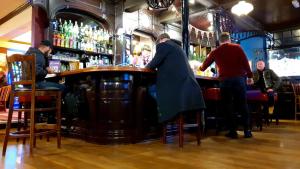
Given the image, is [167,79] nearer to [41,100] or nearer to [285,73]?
[41,100]

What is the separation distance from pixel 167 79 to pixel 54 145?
166cm

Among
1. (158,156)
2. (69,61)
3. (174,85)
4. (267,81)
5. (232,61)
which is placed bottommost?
(158,156)

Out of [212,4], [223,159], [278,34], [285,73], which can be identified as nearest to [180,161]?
[223,159]

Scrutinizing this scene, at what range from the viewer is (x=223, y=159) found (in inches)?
101

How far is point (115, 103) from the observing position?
11.3ft

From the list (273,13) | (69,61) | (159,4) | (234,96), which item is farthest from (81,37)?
(273,13)

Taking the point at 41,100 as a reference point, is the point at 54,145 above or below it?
below

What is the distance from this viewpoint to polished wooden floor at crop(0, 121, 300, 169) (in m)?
2.34

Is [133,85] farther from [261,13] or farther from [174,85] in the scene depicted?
[261,13]

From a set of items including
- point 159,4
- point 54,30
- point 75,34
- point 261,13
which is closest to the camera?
point 159,4

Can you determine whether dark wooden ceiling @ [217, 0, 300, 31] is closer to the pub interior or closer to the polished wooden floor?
the pub interior

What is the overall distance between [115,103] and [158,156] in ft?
3.33

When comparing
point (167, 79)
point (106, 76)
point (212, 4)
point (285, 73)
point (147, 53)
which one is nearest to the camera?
point (167, 79)

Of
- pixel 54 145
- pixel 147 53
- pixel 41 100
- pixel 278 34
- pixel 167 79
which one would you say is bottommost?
pixel 54 145
